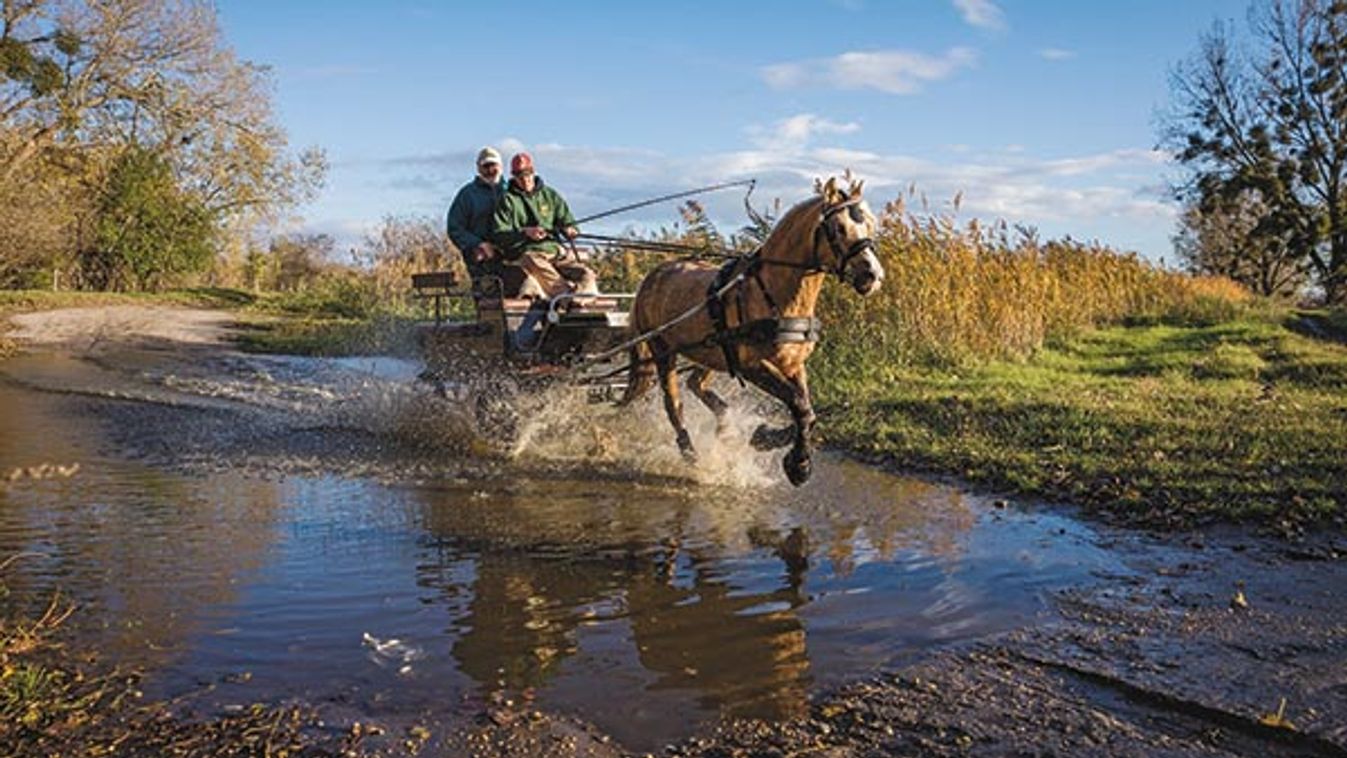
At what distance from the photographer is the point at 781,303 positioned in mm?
7484

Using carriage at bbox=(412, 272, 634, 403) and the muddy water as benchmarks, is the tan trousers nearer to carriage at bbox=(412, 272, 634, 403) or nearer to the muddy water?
carriage at bbox=(412, 272, 634, 403)

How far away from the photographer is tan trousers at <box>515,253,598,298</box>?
31.3 feet

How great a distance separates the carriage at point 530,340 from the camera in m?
9.20

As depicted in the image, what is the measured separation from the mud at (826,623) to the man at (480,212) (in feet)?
5.71

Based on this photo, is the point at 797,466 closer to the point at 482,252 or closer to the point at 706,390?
the point at 706,390

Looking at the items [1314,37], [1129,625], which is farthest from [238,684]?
[1314,37]

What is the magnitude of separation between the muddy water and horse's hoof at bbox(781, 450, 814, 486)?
0.18 meters

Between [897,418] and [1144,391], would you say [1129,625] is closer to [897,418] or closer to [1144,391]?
[897,418]

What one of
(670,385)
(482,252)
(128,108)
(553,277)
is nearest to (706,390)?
(670,385)

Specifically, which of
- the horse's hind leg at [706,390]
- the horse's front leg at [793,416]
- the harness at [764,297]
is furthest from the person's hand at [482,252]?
the horse's front leg at [793,416]

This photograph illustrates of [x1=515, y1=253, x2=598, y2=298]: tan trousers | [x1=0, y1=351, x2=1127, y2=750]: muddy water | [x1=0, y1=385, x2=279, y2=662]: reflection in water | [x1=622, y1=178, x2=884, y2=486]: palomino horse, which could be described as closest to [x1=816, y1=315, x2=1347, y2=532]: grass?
[x1=0, y1=351, x2=1127, y2=750]: muddy water

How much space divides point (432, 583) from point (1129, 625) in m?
3.28

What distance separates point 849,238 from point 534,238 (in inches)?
136

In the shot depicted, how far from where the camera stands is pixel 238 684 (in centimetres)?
402
